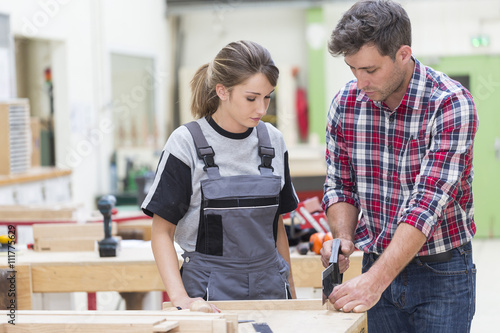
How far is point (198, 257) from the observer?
1851 mm

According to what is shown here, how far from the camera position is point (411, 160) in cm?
180

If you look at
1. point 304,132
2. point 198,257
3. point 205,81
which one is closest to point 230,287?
point 198,257

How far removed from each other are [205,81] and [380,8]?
563 millimetres

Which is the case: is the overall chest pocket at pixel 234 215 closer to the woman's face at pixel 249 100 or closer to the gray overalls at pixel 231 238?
the gray overalls at pixel 231 238

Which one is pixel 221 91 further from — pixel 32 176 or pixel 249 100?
pixel 32 176

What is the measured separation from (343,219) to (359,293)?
32cm

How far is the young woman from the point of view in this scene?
1.83m

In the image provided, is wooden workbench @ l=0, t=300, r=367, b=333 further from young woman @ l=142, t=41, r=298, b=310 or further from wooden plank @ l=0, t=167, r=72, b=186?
wooden plank @ l=0, t=167, r=72, b=186

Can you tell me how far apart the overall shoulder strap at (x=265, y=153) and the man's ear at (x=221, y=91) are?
5.5 inches

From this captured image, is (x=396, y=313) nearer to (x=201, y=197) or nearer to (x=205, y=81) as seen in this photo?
(x=201, y=197)

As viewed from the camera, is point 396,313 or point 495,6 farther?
point 495,6

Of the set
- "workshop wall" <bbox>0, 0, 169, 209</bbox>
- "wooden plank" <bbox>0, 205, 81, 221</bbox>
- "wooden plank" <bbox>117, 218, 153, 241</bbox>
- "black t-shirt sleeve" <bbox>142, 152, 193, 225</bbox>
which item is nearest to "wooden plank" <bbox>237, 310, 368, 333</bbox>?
"black t-shirt sleeve" <bbox>142, 152, 193, 225</bbox>

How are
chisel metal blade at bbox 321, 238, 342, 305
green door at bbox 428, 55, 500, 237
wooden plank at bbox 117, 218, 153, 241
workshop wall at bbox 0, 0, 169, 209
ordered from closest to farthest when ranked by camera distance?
1. chisel metal blade at bbox 321, 238, 342, 305
2. wooden plank at bbox 117, 218, 153, 241
3. workshop wall at bbox 0, 0, 169, 209
4. green door at bbox 428, 55, 500, 237

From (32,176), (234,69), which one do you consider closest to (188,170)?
(234,69)
